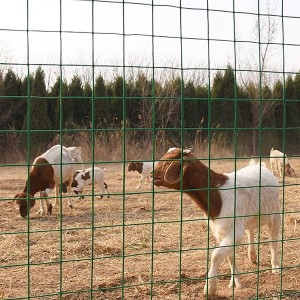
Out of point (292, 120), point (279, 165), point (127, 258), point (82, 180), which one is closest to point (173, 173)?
point (127, 258)

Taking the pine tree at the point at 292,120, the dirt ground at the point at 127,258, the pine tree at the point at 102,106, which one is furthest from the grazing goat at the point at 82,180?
the pine tree at the point at 292,120

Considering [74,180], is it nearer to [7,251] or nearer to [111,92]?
[7,251]

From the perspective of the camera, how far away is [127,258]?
22.4ft

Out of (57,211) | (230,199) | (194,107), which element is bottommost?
(57,211)

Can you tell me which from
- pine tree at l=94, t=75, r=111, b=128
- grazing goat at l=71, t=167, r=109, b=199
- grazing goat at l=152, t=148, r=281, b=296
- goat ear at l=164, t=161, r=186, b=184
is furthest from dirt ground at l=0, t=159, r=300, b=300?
pine tree at l=94, t=75, r=111, b=128

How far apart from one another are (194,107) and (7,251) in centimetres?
1939

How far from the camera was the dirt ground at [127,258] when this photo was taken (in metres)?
4.74

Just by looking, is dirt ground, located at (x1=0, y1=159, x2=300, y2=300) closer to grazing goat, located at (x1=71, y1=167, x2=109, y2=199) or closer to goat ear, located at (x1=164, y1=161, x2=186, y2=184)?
goat ear, located at (x1=164, y1=161, x2=186, y2=184)

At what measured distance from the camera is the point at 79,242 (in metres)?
7.91

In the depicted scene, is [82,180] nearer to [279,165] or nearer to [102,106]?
[279,165]

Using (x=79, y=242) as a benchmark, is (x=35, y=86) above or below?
above

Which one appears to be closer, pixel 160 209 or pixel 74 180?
pixel 160 209

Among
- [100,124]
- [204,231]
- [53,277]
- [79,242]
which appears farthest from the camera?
[100,124]

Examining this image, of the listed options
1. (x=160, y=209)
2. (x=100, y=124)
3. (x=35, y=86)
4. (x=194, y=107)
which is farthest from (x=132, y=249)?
(x=194, y=107)
